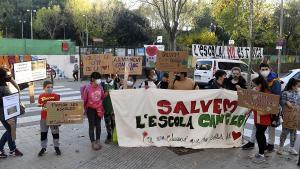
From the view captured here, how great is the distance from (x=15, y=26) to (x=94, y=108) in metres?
72.9

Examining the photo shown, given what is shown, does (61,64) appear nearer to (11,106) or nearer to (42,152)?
(42,152)

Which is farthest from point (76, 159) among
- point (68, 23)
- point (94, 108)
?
point (68, 23)

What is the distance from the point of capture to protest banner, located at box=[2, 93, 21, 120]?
6814 millimetres

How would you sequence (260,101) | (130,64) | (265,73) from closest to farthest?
(260,101) < (265,73) < (130,64)

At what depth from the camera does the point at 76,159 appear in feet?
23.7

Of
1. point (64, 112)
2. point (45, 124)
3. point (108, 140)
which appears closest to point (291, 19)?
point (108, 140)

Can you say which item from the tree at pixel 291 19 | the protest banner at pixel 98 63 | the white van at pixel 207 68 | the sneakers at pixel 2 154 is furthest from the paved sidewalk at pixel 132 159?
the tree at pixel 291 19

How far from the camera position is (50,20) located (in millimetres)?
65250

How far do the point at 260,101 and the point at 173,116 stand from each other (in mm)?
1758

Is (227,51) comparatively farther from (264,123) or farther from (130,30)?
(130,30)

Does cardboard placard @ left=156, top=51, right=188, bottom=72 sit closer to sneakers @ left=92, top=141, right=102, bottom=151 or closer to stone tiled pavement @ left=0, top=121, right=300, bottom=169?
stone tiled pavement @ left=0, top=121, right=300, bottom=169

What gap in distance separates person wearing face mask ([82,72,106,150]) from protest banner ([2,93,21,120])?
1.24 metres

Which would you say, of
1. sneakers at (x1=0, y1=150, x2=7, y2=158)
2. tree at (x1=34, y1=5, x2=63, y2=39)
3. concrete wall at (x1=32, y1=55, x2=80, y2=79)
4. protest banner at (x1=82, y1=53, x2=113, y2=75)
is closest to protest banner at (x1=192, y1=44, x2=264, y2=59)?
concrete wall at (x1=32, y1=55, x2=80, y2=79)

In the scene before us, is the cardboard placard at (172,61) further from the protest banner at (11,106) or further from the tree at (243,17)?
the tree at (243,17)
